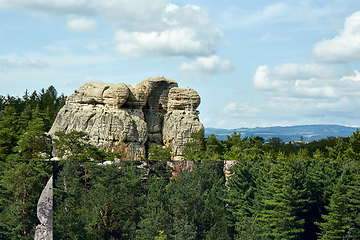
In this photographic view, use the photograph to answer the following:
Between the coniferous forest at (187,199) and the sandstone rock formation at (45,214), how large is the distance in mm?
157

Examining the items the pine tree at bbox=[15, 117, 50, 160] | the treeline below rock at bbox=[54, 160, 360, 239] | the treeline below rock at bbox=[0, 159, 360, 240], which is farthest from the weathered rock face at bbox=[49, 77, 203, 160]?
the treeline below rock at bbox=[54, 160, 360, 239]

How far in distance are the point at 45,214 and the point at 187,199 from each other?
13.5ft

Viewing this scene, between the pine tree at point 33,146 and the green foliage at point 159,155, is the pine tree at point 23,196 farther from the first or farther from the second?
the pine tree at point 33,146

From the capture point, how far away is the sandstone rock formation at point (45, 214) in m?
11.9

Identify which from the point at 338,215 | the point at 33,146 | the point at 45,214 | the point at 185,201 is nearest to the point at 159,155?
the point at 33,146

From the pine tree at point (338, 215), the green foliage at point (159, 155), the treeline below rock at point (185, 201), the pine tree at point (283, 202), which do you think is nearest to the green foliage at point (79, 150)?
the green foliage at point (159, 155)

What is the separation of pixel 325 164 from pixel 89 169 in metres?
7.00

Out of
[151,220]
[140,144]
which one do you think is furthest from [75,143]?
[151,220]

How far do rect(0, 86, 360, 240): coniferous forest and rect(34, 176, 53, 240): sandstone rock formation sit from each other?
0.51 ft

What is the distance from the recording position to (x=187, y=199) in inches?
473

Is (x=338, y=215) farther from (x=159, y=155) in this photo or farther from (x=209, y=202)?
(x=159, y=155)

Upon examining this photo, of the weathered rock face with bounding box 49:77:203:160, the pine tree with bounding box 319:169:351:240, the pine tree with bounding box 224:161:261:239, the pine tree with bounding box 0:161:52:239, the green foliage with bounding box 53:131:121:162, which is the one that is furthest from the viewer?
the weathered rock face with bounding box 49:77:203:160

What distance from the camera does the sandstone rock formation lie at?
39.1 ft

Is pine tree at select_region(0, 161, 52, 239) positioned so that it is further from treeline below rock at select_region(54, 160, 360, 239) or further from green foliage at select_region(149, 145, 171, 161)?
green foliage at select_region(149, 145, 171, 161)
